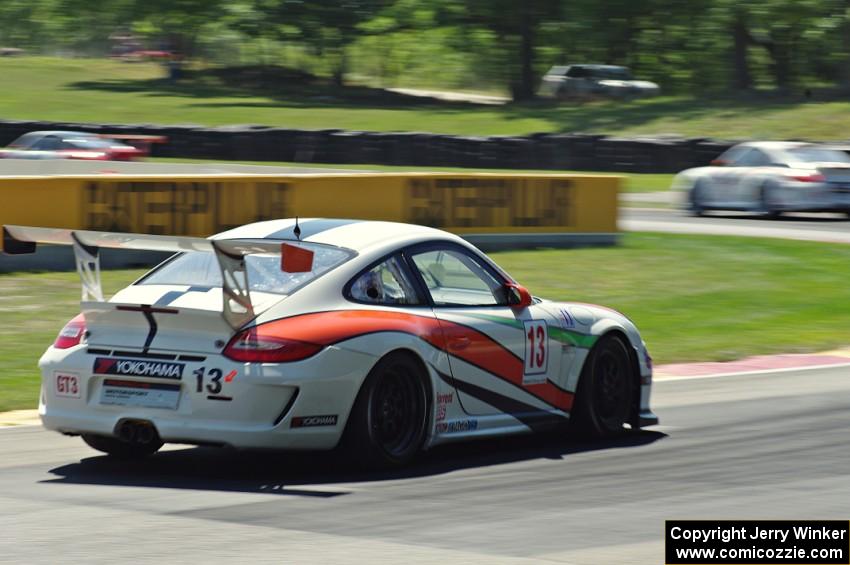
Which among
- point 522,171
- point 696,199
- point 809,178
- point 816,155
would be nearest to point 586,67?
point 522,171

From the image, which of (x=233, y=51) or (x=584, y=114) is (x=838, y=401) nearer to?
(x=584, y=114)

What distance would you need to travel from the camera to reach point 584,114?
51562mm

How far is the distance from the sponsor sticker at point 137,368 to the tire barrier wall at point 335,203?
34.2ft

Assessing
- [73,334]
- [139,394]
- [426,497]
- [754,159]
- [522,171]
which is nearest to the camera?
[426,497]

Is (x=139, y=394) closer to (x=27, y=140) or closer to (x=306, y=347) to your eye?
(x=306, y=347)

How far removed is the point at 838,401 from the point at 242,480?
5001 mm

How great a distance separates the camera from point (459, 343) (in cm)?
831

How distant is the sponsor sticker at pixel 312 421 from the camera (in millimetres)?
7484

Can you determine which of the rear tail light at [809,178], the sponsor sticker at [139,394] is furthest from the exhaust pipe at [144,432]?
the rear tail light at [809,178]

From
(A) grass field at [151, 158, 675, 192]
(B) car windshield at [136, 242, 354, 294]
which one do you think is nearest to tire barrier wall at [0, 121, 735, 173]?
(A) grass field at [151, 158, 675, 192]

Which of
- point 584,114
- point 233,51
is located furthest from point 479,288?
point 233,51

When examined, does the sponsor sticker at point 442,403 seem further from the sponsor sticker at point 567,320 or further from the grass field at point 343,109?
the grass field at point 343,109

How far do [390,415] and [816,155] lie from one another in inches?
879

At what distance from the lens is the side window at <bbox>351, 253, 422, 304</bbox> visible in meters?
8.04
